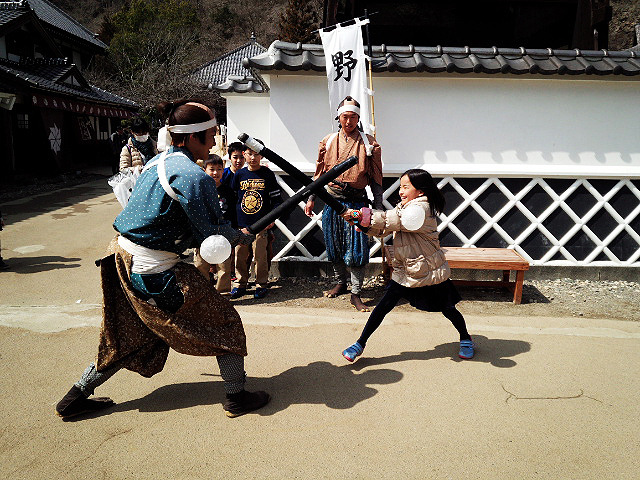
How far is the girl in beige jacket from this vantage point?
3105mm

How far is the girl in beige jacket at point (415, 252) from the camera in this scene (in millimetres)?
3105

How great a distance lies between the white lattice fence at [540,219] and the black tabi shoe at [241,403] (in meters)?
2.73

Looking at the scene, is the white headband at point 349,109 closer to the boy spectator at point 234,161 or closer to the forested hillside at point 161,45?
the boy spectator at point 234,161

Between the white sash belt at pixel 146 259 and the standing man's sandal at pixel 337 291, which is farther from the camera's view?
the standing man's sandal at pixel 337 291

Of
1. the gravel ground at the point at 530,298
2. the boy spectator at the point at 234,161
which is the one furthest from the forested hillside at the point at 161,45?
the boy spectator at the point at 234,161

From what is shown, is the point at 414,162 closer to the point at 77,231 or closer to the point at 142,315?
the point at 142,315

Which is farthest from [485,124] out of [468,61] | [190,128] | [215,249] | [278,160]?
[215,249]

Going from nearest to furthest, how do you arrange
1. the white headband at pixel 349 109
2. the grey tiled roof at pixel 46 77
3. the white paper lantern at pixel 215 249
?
1. the white paper lantern at pixel 215 249
2. the white headband at pixel 349 109
3. the grey tiled roof at pixel 46 77

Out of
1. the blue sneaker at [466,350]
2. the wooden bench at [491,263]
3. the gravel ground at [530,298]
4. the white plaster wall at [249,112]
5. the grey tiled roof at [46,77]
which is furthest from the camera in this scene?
the grey tiled roof at [46,77]

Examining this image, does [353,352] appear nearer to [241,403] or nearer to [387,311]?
[387,311]

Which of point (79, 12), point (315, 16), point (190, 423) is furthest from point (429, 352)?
point (79, 12)

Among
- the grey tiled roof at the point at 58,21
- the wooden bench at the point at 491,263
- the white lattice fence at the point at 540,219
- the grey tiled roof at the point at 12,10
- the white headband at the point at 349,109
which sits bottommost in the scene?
the wooden bench at the point at 491,263

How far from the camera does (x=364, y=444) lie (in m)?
2.46

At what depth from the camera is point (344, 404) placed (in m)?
2.85
